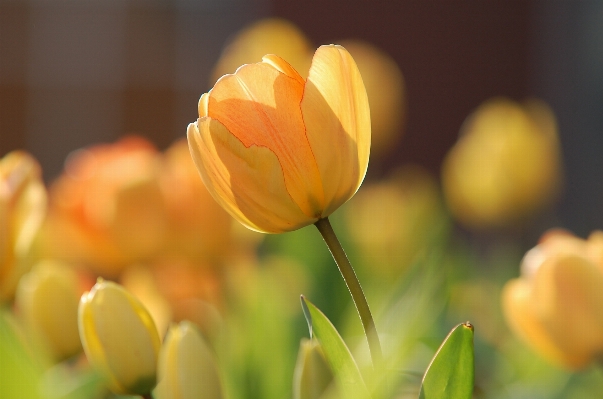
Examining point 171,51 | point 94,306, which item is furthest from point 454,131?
point 94,306

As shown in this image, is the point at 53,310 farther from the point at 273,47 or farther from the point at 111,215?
the point at 273,47

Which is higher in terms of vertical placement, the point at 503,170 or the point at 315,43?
the point at 503,170

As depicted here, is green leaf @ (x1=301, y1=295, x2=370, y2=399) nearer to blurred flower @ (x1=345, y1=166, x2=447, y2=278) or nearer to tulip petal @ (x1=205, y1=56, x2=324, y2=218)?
tulip petal @ (x1=205, y1=56, x2=324, y2=218)

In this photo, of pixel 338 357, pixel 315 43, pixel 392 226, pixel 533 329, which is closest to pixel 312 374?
pixel 338 357

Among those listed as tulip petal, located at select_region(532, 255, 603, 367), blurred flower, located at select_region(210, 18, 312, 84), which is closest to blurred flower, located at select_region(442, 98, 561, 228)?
blurred flower, located at select_region(210, 18, 312, 84)

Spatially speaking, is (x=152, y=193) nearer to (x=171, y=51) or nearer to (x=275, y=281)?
(x=275, y=281)

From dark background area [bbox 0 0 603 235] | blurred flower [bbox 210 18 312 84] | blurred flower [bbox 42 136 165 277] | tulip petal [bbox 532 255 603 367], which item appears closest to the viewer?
tulip petal [bbox 532 255 603 367]
